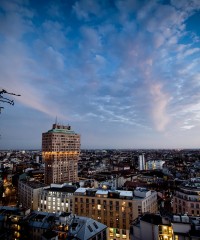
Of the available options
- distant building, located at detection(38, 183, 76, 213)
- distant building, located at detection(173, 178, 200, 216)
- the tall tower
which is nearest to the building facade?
distant building, located at detection(38, 183, 76, 213)

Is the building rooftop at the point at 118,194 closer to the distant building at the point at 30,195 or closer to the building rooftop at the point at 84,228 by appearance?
the building rooftop at the point at 84,228

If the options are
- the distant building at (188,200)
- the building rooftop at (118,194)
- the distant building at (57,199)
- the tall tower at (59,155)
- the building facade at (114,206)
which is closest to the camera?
the building facade at (114,206)

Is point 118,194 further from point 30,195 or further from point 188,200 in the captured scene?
point 30,195

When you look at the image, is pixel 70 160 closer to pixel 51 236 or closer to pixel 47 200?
pixel 47 200

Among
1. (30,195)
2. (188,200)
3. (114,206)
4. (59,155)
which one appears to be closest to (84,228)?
(114,206)

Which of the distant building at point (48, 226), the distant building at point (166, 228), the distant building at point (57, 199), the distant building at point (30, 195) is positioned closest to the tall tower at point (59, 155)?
the distant building at point (30, 195)

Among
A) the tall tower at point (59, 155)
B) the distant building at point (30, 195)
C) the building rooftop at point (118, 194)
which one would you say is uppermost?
the tall tower at point (59, 155)

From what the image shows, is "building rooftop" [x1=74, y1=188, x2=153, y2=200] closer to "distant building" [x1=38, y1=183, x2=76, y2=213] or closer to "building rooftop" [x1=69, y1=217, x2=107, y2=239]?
"distant building" [x1=38, y1=183, x2=76, y2=213]
